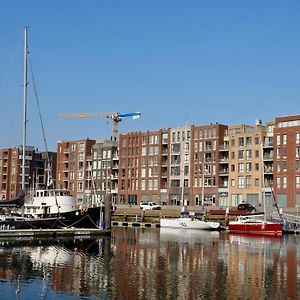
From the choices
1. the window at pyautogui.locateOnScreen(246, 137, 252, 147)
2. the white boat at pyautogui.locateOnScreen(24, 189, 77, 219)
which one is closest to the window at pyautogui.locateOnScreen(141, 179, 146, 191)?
the window at pyautogui.locateOnScreen(246, 137, 252, 147)

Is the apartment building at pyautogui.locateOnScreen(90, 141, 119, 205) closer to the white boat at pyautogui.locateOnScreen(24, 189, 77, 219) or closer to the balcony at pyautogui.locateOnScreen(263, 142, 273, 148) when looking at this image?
the balcony at pyautogui.locateOnScreen(263, 142, 273, 148)

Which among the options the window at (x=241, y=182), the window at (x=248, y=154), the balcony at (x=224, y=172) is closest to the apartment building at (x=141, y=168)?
the balcony at (x=224, y=172)

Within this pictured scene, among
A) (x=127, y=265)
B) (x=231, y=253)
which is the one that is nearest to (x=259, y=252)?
(x=231, y=253)

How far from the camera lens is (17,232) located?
72938mm

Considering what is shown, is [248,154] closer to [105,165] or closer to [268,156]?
[268,156]

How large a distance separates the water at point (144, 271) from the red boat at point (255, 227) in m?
25.7

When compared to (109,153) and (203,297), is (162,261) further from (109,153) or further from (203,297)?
(109,153)

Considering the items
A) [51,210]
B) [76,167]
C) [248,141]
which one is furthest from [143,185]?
[51,210]

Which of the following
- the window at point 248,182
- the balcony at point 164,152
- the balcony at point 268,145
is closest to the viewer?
the balcony at point 268,145

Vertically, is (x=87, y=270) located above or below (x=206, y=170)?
below

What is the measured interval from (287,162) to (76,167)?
3076 inches

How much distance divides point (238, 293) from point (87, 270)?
548 inches

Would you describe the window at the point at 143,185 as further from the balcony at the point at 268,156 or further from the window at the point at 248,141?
the balcony at the point at 268,156

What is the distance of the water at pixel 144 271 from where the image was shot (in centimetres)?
3575
